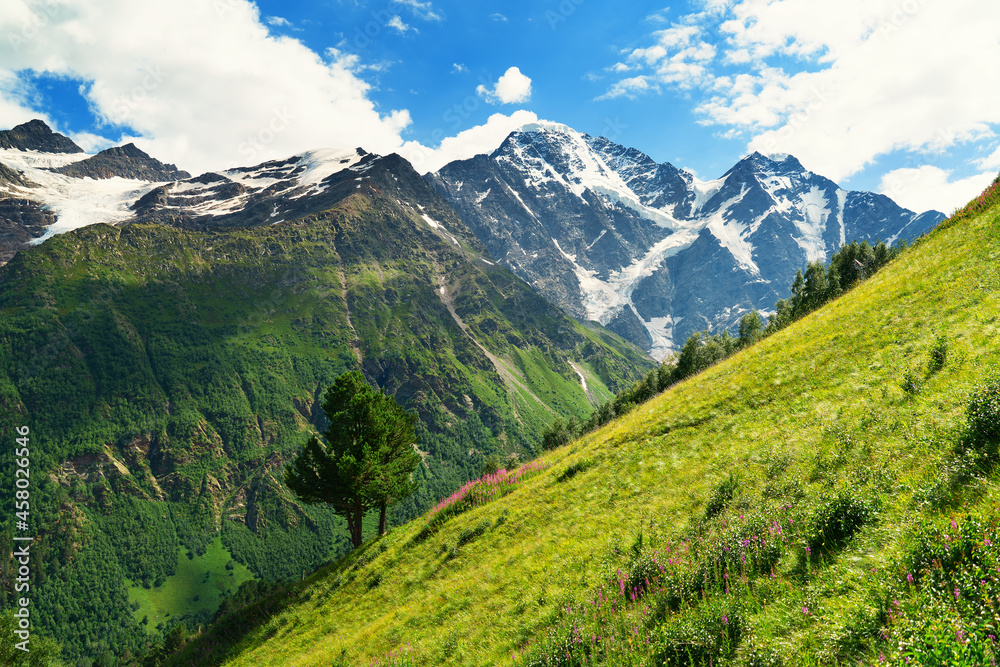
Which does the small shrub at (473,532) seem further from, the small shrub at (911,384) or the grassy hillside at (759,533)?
the small shrub at (911,384)

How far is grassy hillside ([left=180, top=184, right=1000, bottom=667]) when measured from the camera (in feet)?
22.2

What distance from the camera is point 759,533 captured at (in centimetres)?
1015

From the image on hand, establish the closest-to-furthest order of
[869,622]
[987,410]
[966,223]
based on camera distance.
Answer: [869,622] < [987,410] < [966,223]

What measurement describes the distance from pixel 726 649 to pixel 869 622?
227cm

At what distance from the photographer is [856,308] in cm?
2445

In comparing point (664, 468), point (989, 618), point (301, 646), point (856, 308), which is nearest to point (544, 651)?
point (989, 618)

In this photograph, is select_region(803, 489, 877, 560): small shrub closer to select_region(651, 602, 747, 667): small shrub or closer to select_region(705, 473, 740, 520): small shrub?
select_region(651, 602, 747, 667): small shrub

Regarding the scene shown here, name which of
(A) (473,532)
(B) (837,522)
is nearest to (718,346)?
(A) (473,532)

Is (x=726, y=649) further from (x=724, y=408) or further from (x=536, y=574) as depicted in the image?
(x=724, y=408)

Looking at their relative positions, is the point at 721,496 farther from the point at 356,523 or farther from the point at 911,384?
the point at 356,523

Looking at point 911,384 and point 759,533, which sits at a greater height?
point 911,384

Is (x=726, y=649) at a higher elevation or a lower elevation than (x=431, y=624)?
higher

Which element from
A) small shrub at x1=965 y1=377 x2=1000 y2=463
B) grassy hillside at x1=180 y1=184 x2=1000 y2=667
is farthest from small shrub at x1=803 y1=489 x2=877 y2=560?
small shrub at x1=965 y1=377 x2=1000 y2=463

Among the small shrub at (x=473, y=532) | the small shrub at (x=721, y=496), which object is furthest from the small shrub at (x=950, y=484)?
the small shrub at (x=473, y=532)
